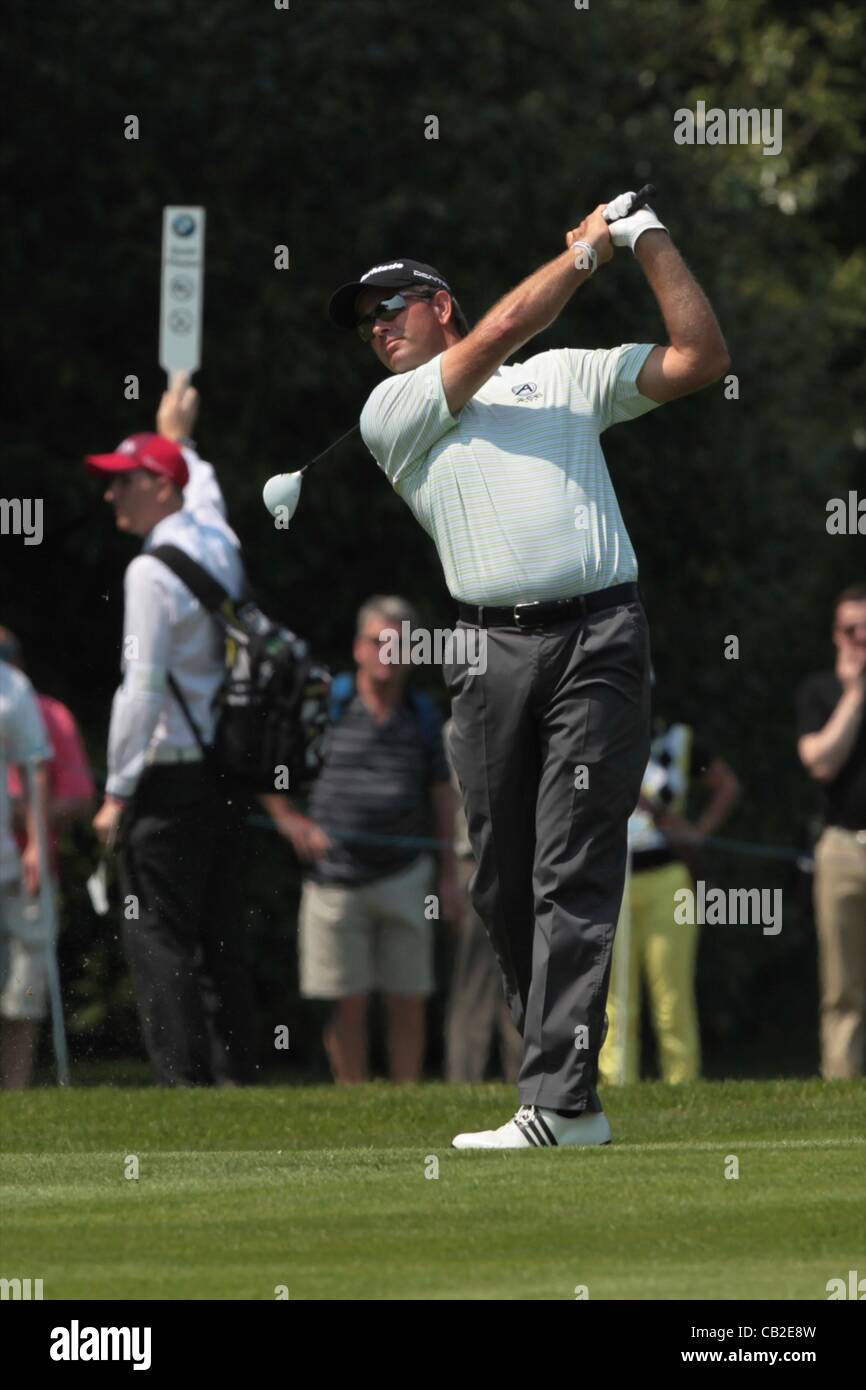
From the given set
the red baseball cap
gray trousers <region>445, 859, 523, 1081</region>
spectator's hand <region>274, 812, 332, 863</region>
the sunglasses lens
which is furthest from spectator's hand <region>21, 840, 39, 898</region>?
the sunglasses lens

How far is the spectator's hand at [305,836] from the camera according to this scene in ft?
41.0

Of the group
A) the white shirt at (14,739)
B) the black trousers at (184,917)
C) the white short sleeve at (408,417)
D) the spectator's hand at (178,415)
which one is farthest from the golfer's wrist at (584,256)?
the white shirt at (14,739)

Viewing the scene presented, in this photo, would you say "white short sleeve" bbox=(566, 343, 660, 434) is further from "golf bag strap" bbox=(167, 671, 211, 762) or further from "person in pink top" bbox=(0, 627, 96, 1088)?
"person in pink top" bbox=(0, 627, 96, 1088)

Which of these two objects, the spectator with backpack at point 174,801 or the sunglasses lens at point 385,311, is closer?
the sunglasses lens at point 385,311

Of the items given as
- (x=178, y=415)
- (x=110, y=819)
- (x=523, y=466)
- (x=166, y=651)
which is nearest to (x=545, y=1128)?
(x=523, y=466)

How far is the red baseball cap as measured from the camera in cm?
1085

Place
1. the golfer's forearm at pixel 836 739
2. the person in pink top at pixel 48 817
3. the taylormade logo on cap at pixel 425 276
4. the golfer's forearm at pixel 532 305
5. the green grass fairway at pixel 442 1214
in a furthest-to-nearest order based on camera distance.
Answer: the golfer's forearm at pixel 836 739
the person in pink top at pixel 48 817
the taylormade logo on cap at pixel 425 276
the golfer's forearm at pixel 532 305
the green grass fairway at pixel 442 1214

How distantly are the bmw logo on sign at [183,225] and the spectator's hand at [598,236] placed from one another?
5.17 meters

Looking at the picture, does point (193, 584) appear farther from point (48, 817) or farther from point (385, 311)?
point (385, 311)

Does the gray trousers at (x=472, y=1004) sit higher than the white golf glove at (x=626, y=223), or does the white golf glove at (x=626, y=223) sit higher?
the white golf glove at (x=626, y=223)

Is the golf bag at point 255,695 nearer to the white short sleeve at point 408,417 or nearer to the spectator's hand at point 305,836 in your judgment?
the spectator's hand at point 305,836

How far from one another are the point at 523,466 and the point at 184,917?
3.53 metres

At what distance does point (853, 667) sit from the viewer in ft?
43.0
